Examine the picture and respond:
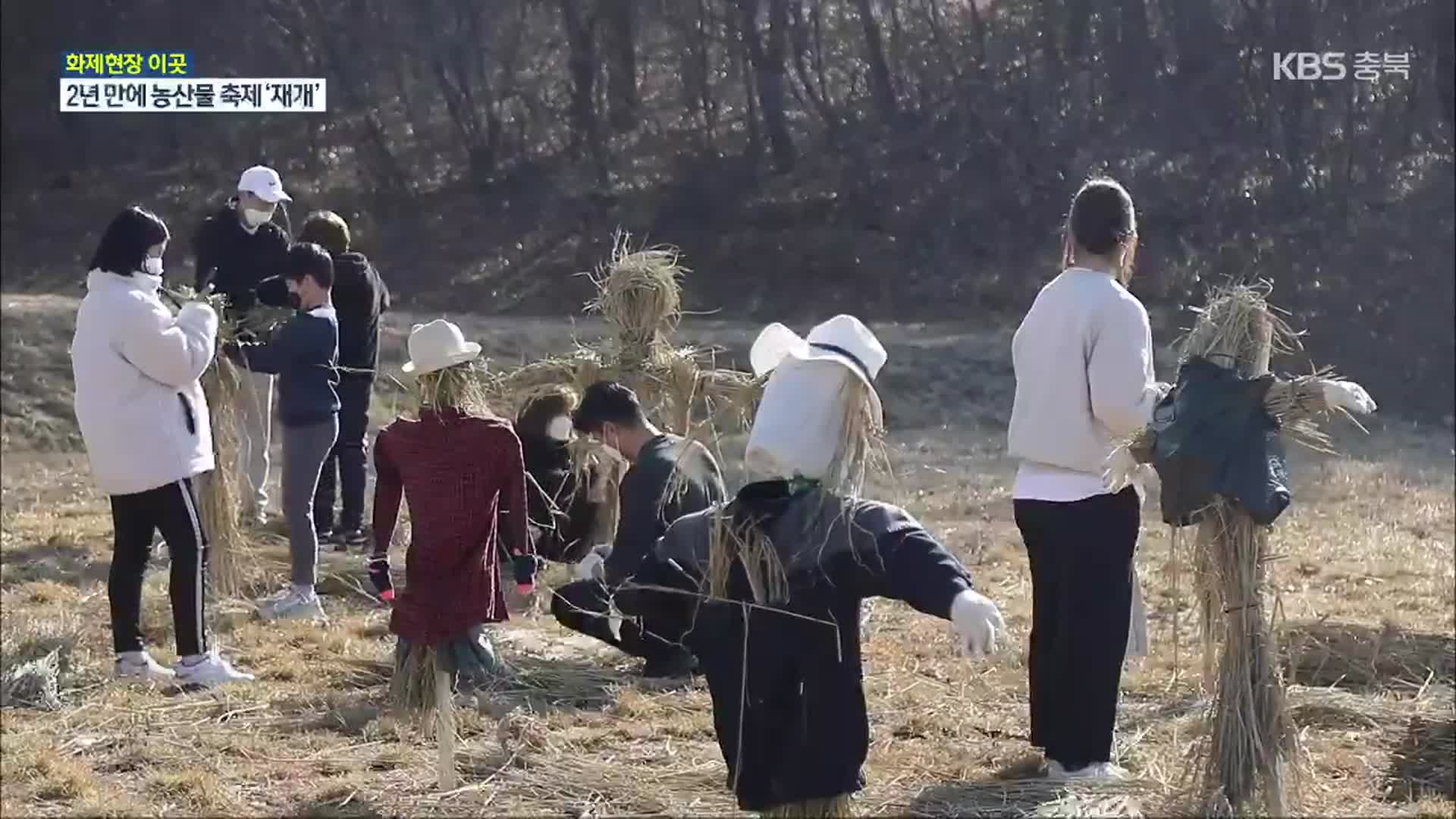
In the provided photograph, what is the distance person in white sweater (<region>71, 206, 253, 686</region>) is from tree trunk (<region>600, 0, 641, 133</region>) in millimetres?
11152

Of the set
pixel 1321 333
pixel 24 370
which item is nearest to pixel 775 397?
pixel 24 370

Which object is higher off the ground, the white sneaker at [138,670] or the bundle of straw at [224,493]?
the bundle of straw at [224,493]

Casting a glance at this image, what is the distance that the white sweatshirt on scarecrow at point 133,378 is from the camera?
216 inches

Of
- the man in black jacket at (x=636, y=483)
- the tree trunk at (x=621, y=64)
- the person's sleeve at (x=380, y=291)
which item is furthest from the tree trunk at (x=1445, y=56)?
the man in black jacket at (x=636, y=483)

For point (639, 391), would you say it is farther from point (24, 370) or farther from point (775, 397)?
point (24, 370)

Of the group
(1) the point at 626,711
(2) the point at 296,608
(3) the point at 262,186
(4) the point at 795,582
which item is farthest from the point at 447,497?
(3) the point at 262,186

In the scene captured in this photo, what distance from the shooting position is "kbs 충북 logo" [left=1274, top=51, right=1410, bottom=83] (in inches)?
505

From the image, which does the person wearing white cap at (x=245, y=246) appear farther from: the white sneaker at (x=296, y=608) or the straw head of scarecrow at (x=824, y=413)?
the straw head of scarecrow at (x=824, y=413)

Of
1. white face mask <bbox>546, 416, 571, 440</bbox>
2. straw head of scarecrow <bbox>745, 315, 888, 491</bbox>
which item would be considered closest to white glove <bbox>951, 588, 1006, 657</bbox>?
straw head of scarecrow <bbox>745, 315, 888, 491</bbox>

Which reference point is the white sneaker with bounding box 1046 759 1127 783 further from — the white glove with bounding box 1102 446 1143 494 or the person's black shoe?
the person's black shoe

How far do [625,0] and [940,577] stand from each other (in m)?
13.6

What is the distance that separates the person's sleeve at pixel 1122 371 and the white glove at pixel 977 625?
998 mm

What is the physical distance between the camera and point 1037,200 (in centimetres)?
1744

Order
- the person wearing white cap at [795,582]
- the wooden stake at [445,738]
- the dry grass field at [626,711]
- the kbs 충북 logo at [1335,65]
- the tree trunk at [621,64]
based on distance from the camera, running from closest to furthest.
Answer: the person wearing white cap at [795,582], the wooden stake at [445,738], the dry grass field at [626,711], the kbs 충북 logo at [1335,65], the tree trunk at [621,64]
